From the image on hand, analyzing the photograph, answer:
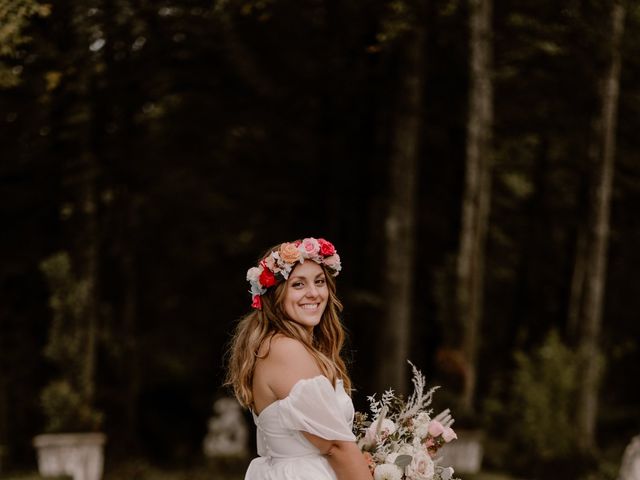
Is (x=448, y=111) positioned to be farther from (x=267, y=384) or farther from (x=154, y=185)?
(x=267, y=384)

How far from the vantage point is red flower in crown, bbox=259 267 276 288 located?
490 centimetres

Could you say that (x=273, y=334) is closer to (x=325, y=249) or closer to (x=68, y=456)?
(x=325, y=249)

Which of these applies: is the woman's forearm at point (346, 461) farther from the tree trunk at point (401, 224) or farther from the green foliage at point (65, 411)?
the tree trunk at point (401, 224)

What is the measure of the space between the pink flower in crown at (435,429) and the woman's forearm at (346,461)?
51 centimetres

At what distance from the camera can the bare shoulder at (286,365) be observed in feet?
15.1

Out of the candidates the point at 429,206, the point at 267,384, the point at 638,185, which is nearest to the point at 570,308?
the point at 638,185

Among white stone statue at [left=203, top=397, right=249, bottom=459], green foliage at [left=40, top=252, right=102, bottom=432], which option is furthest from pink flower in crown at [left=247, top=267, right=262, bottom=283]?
white stone statue at [left=203, top=397, right=249, bottom=459]

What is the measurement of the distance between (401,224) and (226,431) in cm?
660

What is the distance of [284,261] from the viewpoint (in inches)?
192

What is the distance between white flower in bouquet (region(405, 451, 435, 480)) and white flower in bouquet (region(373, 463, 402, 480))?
0.19 feet

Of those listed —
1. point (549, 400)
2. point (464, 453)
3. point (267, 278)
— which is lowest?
point (464, 453)

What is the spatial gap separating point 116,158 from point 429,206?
635cm

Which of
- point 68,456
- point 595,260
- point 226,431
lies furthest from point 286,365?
point 226,431

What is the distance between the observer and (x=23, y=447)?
19.2m
